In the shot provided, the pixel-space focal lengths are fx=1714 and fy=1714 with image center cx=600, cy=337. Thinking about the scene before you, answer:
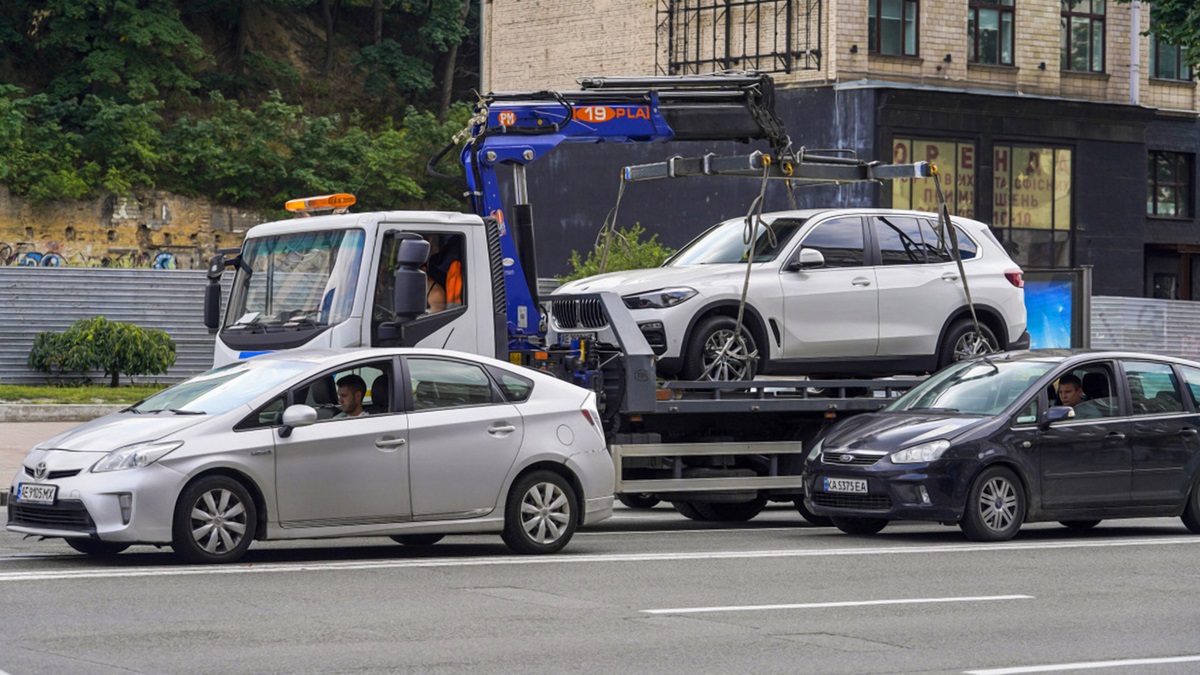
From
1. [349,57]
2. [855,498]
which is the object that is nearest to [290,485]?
[855,498]

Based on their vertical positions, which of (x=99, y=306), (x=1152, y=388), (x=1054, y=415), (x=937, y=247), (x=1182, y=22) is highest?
(x=1182, y=22)

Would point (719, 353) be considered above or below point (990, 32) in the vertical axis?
below

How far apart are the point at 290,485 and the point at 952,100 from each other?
31.7 m

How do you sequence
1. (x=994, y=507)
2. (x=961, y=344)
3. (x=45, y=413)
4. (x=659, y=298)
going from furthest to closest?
(x=45, y=413) → (x=961, y=344) → (x=659, y=298) → (x=994, y=507)

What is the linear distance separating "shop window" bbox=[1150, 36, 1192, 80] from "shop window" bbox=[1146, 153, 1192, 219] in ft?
7.08

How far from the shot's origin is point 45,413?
88.2ft

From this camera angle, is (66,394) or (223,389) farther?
(66,394)

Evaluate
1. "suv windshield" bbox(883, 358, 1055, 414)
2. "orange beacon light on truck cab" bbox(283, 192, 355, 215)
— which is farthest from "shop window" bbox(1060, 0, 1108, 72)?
"orange beacon light on truck cab" bbox(283, 192, 355, 215)

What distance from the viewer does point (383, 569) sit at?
11445 millimetres

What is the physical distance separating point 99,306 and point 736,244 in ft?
63.8

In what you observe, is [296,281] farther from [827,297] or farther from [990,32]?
[990,32]

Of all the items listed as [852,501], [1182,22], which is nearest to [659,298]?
[852,501]

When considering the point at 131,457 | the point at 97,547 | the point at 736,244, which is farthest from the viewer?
the point at 736,244

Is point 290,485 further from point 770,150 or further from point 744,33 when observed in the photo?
point 744,33
